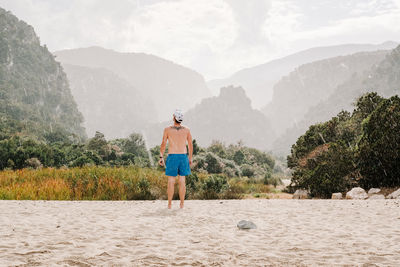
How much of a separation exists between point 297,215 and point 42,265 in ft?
18.1

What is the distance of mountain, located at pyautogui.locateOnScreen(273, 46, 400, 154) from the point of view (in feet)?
428

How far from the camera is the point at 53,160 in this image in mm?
22203

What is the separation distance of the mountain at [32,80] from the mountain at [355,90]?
100 meters

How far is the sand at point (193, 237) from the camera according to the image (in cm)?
405

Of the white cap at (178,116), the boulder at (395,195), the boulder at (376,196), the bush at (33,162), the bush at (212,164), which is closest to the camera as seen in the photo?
the white cap at (178,116)

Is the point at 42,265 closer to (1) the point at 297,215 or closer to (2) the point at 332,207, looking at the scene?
(1) the point at 297,215

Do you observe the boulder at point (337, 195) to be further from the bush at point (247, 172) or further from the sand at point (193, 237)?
the bush at point (247, 172)

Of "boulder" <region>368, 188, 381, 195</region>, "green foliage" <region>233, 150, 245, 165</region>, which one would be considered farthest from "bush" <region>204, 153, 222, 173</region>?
"boulder" <region>368, 188, 381, 195</region>

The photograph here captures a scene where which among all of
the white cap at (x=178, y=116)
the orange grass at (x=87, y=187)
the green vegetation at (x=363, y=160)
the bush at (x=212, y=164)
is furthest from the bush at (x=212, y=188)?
the bush at (x=212, y=164)

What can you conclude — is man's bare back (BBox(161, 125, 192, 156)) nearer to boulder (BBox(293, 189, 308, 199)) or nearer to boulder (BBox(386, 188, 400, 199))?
boulder (BBox(386, 188, 400, 199))

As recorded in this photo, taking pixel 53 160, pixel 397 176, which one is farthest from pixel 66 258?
pixel 53 160

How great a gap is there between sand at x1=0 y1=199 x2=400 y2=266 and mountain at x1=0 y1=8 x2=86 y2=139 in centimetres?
7115

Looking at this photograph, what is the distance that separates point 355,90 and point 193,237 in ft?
562

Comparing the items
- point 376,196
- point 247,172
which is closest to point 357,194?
point 376,196
